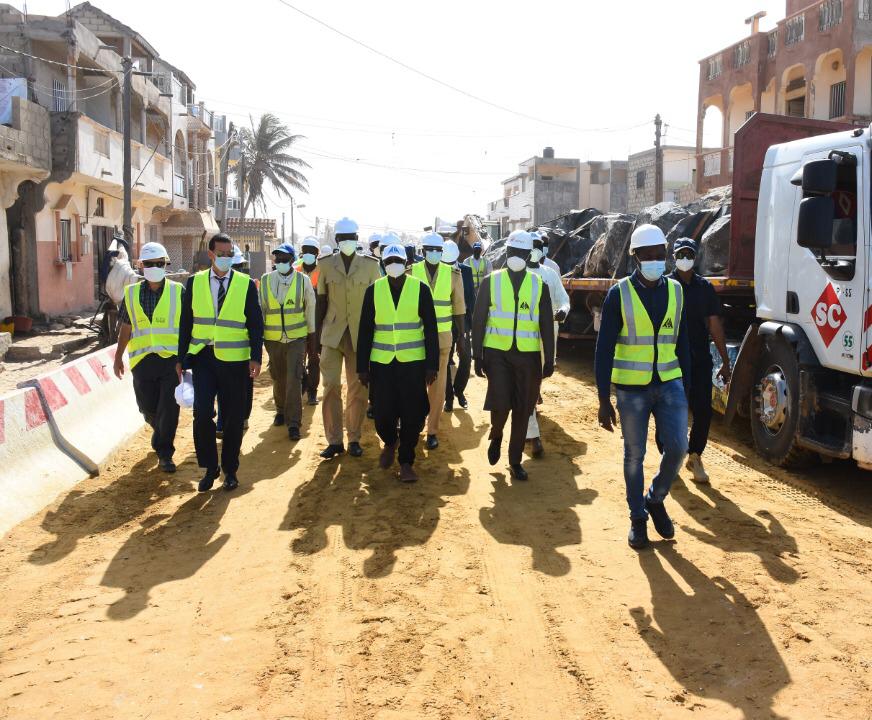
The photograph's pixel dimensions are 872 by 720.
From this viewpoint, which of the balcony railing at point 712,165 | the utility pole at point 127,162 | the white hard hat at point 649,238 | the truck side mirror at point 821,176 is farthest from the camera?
the balcony railing at point 712,165

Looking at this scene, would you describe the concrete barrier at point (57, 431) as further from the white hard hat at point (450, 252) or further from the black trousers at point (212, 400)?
the white hard hat at point (450, 252)

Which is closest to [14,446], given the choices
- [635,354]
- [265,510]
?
[265,510]

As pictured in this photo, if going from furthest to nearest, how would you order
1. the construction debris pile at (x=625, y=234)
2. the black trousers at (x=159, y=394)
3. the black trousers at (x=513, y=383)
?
1. the construction debris pile at (x=625, y=234)
2. the black trousers at (x=159, y=394)
3. the black trousers at (x=513, y=383)

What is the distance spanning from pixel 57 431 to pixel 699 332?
5.20 m

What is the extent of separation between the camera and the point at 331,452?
7578 millimetres

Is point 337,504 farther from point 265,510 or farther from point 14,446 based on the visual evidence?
point 14,446

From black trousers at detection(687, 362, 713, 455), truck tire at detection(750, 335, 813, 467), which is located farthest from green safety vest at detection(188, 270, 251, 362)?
truck tire at detection(750, 335, 813, 467)

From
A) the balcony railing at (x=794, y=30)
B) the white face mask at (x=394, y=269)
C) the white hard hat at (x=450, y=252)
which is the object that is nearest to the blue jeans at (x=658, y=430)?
the white face mask at (x=394, y=269)

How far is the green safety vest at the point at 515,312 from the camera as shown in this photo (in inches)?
261

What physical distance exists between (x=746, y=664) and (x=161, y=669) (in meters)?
2.58

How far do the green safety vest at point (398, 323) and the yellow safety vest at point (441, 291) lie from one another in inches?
61.8

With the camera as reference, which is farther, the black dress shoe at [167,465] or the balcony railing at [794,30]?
the balcony railing at [794,30]

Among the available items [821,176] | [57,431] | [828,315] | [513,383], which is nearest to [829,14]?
[828,315]

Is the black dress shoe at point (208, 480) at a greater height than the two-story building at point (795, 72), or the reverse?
the two-story building at point (795, 72)
